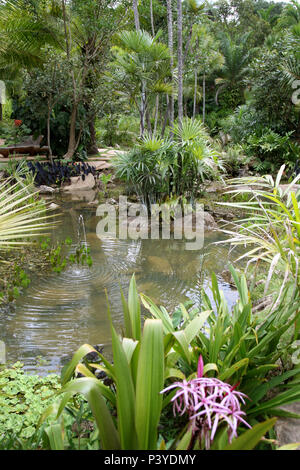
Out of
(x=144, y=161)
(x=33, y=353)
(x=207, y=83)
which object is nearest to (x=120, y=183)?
(x=144, y=161)

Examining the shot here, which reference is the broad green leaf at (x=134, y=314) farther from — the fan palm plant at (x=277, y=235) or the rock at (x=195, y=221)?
the rock at (x=195, y=221)

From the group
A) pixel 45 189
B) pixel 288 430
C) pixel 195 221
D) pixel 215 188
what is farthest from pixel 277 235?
pixel 45 189

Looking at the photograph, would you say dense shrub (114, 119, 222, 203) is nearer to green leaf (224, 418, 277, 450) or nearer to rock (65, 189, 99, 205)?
rock (65, 189, 99, 205)

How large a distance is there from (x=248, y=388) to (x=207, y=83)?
26061mm

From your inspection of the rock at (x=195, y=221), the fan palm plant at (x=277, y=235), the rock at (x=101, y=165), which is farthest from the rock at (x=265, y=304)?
the rock at (x=101, y=165)

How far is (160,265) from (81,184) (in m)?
Answer: 6.11

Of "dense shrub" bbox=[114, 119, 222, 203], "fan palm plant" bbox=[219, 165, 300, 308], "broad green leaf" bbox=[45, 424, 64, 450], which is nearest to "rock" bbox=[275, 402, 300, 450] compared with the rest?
"fan palm plant" bbox=[219, 165, 300, 308]

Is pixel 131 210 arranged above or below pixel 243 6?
below

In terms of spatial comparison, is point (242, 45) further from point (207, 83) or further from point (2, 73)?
point (2, 73)

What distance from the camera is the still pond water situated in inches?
140

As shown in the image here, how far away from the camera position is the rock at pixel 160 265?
18.0 ft

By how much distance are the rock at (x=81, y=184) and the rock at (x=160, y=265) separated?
5636mm

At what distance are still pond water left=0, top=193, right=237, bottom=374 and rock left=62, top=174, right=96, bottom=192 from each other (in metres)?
3.96

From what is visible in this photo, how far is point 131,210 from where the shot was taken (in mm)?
8719
